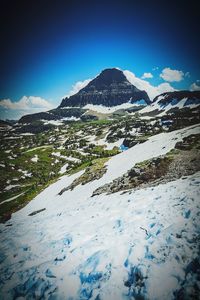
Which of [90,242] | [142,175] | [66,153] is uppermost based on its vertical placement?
[90,242]

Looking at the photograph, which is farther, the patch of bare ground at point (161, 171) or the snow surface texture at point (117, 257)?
the patch of bare ground at point (161, 171)

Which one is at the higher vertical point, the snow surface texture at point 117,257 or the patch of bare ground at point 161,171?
the snow surface texture at point 117,257

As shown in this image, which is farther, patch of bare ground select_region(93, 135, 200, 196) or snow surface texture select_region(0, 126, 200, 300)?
patch of bare ground select_region(93, 135, 200, 196)

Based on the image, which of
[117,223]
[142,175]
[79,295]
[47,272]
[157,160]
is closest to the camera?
[79,295]

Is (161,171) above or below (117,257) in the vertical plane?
below

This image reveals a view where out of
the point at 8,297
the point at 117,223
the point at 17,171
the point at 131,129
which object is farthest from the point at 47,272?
the point at 131,129

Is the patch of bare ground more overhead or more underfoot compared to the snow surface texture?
more underfoot

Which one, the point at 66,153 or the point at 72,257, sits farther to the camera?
the point at 66,153

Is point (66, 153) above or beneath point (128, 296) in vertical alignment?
beneath

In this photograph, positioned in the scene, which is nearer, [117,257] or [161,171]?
[117,257]

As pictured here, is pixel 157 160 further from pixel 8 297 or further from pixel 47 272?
pixel 8 297

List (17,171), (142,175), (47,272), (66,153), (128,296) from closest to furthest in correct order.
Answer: (128,296) < (47,272) < (142,175) < (17,171) < (66,153)
